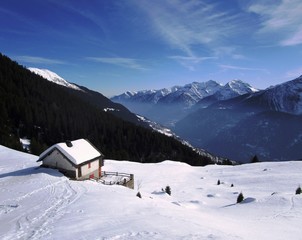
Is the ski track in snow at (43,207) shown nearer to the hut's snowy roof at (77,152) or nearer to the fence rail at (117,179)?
the hut's snowy roof at (77,152)

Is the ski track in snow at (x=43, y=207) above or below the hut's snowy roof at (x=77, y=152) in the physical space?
below

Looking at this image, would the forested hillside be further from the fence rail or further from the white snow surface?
the white snow surface

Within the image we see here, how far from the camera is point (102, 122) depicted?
149 m

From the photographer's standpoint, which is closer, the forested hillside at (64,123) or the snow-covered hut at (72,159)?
the snow-covered hut at (72,159)

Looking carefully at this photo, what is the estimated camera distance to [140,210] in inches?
818

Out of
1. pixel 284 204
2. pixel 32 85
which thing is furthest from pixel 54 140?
pixel 284 204

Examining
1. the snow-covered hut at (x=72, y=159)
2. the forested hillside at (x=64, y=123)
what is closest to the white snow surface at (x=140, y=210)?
the snow-covered hut at (x=72, y=159)

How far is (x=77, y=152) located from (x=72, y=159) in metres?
2.29

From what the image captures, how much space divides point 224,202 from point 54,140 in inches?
3877

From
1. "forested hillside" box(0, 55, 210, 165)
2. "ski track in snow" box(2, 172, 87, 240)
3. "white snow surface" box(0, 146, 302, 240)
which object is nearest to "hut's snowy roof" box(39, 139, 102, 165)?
"white snow surface" box(0, 146, 302, 240)

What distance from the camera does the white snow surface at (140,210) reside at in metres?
15.5

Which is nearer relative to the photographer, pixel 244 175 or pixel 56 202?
pixel 56 202

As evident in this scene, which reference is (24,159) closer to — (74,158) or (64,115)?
(74,158)

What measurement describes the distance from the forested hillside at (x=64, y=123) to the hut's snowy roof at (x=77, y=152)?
65816 millimetres
